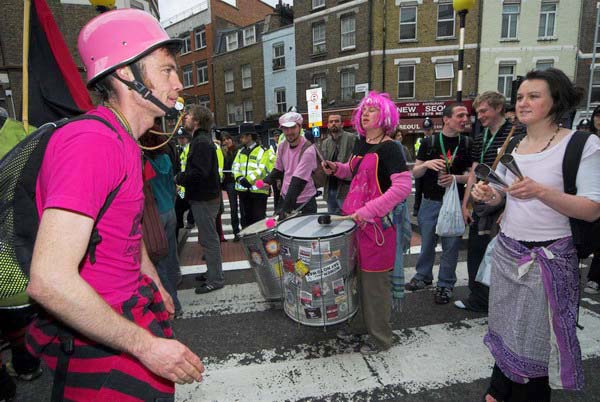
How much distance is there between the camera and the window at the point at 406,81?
1995cm

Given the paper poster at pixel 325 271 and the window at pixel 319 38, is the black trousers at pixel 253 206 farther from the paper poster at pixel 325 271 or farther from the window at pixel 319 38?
the window at pixel 319 38

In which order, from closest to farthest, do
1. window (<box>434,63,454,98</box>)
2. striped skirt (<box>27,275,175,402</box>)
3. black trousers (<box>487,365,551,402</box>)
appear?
striped skirt (<box>27,275,175,402</box>)
black trousers (<box>487,365,551,402</box>)
window (<box>434,63,454,98</box>)

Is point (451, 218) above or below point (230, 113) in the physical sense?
below

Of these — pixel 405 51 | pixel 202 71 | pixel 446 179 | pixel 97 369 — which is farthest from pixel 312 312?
pixel 202 71

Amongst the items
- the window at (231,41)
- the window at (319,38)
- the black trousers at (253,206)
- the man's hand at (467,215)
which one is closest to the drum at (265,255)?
the man's hand at (467,215)

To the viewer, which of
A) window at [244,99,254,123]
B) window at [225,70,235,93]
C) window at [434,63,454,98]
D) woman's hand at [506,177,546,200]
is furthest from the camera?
window at [225,70,235,93]

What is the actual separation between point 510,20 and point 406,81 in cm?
620

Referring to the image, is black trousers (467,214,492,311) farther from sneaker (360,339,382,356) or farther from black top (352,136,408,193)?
black top (352,136,408,193)

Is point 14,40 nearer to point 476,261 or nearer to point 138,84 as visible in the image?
point 138,84

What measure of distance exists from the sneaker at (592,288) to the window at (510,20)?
63.6 feet

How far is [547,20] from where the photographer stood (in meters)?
18.9

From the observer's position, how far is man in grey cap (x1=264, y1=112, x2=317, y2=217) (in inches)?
165

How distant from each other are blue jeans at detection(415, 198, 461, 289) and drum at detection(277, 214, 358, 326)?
5.30ft

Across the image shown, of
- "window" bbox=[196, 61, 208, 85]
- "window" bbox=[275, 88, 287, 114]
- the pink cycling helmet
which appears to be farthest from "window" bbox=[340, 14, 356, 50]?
the pink cycling helmet
